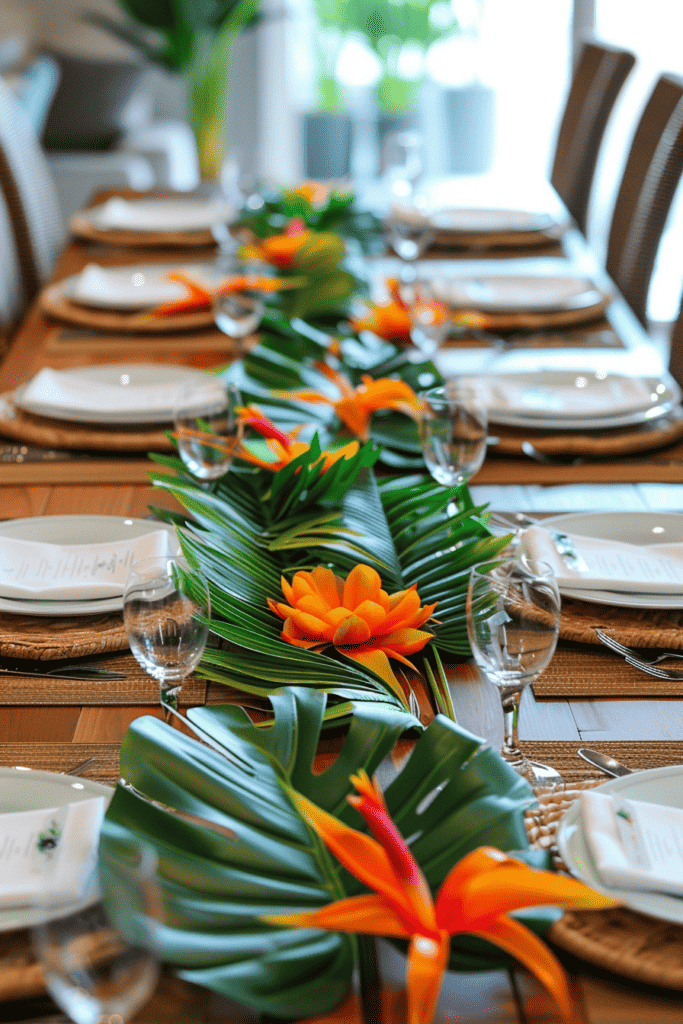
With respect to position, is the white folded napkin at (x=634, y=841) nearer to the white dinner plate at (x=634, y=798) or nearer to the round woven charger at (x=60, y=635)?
the white dinner plate at (x=634, y=798)

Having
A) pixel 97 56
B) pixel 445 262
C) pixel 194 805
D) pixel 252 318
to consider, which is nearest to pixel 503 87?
pixel 97 56

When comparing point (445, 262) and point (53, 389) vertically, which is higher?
point (53, 389)

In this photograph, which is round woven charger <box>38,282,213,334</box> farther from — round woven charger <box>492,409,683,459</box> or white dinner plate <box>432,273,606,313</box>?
round woven charger <box>492,409,683,459</box>

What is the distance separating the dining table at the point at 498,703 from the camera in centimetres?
63

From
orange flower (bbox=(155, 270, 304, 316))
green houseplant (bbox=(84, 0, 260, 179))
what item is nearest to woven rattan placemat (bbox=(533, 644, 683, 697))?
orange flower (bbox=(155, 270, 304, 316))

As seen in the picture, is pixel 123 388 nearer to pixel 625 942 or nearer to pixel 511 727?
pixel 511 727

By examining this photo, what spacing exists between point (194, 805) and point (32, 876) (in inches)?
4.4

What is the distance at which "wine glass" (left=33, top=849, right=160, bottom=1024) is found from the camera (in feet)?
1.63

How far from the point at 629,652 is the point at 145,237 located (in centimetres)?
186

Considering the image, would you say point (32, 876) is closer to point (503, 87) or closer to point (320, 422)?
point (320, 422)

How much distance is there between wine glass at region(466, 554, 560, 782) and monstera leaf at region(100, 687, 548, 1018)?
92mm

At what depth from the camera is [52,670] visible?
3.20 ft

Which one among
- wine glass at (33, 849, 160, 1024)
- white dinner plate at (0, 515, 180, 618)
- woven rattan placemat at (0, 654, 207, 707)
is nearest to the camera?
wine glass at (33, 849, 160, 1024)

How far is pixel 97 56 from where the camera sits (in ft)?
19.0
